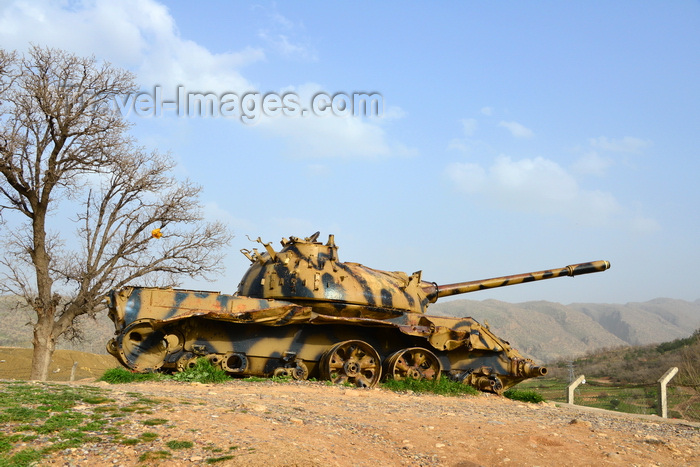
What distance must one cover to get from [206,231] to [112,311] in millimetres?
7091

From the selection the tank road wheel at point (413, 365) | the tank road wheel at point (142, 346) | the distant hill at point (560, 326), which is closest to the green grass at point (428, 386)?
the tank road wheel at point (413, 365)

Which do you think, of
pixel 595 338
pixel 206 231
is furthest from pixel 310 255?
pixel 595 338

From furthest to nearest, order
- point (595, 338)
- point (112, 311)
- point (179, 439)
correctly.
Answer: point (595, 338), point (112, 311), point (179, 439)

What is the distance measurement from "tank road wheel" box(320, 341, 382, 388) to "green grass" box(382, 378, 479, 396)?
1.35 ft

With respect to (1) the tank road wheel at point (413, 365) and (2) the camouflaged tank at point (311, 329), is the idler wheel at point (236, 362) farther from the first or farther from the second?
(1) the tank road wheel at point (413, 365)

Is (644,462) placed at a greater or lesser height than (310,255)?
lesser

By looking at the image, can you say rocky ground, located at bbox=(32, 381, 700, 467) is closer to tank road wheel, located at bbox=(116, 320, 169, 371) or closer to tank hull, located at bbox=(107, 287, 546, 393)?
tank road wheel, located at bbox=(116, 320, 169, 371)

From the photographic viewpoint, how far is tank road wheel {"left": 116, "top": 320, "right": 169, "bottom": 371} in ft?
42.1

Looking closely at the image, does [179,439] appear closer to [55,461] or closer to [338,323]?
[55,461]

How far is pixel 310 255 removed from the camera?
49.3ft

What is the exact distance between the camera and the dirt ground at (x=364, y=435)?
6570 millimetres

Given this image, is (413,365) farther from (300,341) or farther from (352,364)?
(300,341)

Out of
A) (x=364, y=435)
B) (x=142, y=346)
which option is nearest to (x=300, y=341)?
(x=142, y=346)

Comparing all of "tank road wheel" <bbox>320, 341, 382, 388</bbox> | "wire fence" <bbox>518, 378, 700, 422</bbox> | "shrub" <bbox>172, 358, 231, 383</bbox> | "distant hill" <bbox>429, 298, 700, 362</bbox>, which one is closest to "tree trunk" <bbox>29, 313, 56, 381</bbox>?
"shrub" <bbox>172, 358, 231, 383</bbox>
